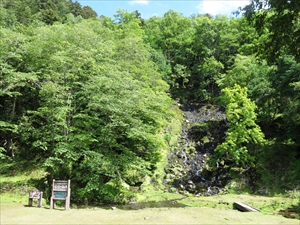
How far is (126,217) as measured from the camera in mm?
8000

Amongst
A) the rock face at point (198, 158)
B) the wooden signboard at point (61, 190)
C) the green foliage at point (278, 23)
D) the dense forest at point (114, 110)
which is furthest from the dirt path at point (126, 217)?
the rock face at point (198, 158)

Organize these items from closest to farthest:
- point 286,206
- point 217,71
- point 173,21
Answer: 1. point 286,206
2. point 217,71
3. point 173,21

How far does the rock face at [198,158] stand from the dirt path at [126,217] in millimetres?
6950

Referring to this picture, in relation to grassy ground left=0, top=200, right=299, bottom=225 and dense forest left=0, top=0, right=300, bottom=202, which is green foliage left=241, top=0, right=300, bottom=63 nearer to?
dense forest left=0, top=0, right=300, bottom=202

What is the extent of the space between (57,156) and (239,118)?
1214 centimetres

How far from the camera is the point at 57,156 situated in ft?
41.1

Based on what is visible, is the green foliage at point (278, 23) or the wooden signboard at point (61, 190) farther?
the wooden signboard at point (61, 190)

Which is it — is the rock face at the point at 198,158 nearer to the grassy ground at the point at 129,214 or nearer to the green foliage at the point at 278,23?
the grassy ground at the point at 129,214

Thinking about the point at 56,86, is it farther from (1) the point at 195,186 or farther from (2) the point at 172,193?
(1) the point at 195,186

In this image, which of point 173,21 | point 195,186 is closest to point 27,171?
point 195,186

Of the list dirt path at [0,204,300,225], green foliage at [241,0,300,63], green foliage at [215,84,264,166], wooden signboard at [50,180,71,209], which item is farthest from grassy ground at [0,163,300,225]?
green foliage at [241,0,300,63]

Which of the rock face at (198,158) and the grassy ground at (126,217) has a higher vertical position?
the rock face at (198,158)

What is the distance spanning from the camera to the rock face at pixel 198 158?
1633 centimetres

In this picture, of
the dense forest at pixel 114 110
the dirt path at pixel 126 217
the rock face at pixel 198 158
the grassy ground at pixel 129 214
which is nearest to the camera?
the dirt path at pixel 126 217
